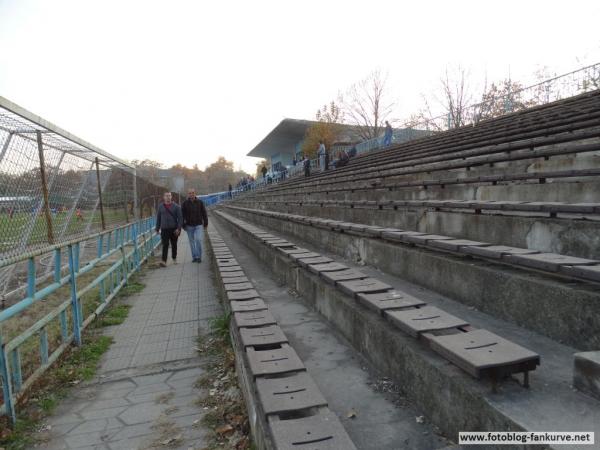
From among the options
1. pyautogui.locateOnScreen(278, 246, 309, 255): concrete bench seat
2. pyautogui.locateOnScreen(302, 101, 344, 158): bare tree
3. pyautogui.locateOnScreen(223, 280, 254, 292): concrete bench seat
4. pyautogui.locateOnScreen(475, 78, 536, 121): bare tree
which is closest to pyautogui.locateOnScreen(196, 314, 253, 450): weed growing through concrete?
pyautogui.locateOnScreen(223, 280, 254, 292): concrete bench seat

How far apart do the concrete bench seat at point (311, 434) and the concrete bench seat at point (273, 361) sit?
19.0 inches

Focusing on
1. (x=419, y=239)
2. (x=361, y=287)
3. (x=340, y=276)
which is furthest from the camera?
(x=419, y=239)

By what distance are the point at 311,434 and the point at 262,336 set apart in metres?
1.23

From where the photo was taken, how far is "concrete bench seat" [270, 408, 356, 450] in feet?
5.25

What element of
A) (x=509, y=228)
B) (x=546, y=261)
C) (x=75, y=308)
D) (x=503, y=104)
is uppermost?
(x=503, y=104)

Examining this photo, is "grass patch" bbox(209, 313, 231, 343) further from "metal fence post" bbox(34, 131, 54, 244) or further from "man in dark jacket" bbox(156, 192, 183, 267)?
"man in dark jacket" bbox(156, 192, 183, 267)

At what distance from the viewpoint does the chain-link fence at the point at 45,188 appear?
14.3 ft

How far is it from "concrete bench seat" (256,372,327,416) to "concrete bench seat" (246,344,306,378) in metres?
0.05

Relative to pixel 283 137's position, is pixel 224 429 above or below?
below

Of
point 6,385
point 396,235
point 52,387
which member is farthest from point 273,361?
point 52,387

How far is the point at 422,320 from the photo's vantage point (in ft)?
7.63

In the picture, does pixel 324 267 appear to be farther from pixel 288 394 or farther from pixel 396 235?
pixel 288 394

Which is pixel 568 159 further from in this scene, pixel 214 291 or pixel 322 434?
pixel 214 291

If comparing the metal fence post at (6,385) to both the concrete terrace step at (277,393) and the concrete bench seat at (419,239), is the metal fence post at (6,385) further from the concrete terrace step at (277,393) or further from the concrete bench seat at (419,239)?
the concrete bench seat at (419,239)
